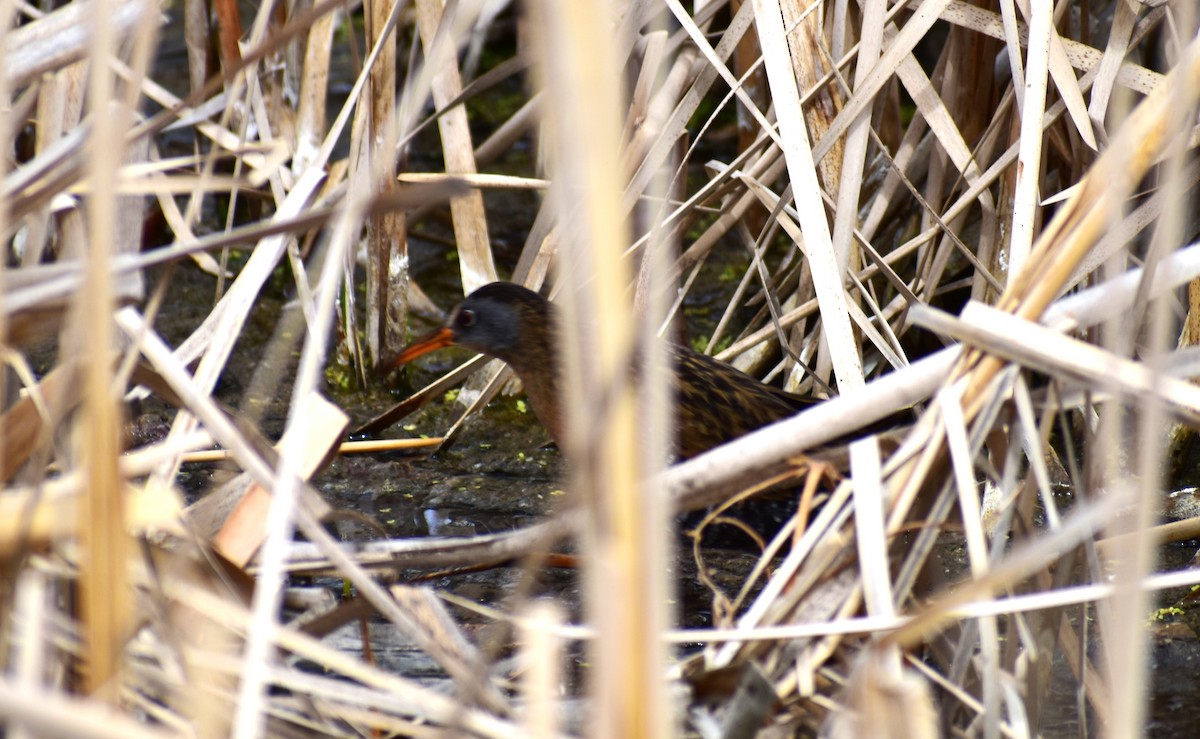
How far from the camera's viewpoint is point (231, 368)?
10.9 feet

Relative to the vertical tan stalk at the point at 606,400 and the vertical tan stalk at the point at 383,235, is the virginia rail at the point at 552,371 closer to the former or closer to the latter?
the vertical tan stalk at the point at 383,235

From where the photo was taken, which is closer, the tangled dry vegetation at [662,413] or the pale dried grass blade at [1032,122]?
the tangled dry vegetation at [662,413]

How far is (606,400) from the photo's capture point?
88 cm

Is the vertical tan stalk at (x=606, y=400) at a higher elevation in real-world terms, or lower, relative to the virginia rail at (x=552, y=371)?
lower

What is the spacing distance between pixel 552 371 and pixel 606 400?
6.38 feet

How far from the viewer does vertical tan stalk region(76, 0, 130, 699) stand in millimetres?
1000

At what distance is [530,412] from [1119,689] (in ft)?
7.43

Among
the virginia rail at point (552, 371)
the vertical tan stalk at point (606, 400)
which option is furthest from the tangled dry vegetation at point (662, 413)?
the virginia rail at point (552, 371)

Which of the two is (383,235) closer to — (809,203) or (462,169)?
(462,169)

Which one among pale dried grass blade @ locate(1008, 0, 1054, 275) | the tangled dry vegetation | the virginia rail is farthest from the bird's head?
pale dried grass blade @ locate(1008, 0, 1054, 275)

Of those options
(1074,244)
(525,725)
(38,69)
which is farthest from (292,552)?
(1074,244)

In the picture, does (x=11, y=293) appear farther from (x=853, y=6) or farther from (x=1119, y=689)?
(x=853, y=6)

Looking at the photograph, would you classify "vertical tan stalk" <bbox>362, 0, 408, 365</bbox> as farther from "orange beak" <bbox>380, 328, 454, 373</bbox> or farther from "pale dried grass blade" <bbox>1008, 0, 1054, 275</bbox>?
"pale dried grass blade" <bbox>1008, 0, 1054, 275</bbox>

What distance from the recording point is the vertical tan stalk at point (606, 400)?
0.84 meters
